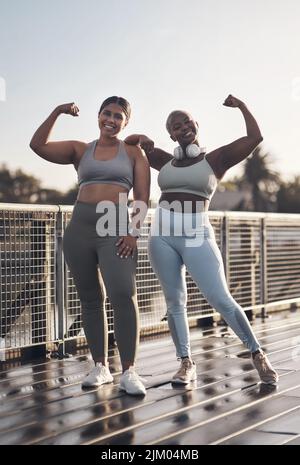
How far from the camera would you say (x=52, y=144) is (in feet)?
12.3

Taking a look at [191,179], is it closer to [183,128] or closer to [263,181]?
[183,128]

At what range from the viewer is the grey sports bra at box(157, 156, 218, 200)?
12.4ft

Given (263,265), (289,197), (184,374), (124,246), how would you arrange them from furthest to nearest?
(289,197), (263,265), (184,374), (124,246)

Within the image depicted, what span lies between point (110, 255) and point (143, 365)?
49.4 inches

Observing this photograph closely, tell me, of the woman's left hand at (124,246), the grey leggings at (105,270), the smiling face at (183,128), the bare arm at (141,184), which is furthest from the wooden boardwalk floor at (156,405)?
the smiling face at (183,128)

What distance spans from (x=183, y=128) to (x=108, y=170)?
0.49 meters

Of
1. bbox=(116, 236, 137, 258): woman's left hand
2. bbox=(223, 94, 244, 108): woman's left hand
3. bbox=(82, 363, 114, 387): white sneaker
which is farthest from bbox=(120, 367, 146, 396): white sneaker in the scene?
bbox=(223, 94, 244, 108): woman's left hand

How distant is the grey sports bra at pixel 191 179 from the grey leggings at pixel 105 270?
42 cm

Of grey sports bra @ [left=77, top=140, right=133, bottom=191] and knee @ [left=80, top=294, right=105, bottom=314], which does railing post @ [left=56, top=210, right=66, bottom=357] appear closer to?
knee @ [left=80, top=294, right=105, bottom=314]

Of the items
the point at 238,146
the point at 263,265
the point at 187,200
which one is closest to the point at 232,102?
the point at 238,146

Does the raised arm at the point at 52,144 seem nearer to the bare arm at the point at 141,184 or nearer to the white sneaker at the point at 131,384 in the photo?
the bare arm at the point at 141,184

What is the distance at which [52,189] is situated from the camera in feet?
186

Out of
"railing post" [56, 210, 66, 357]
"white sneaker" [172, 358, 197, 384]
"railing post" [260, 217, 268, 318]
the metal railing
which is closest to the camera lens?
"white sneaker" [172, 358, 197, 384]
